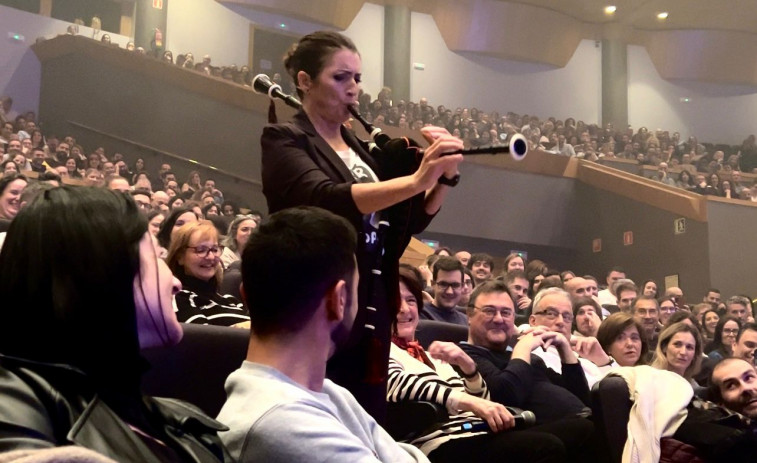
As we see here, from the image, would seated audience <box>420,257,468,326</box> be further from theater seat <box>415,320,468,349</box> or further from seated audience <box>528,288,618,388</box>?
theater seat <box>415,320,468,349</box>

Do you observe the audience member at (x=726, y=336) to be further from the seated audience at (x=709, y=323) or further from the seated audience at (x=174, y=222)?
the seated audience at (x=174, y=222)

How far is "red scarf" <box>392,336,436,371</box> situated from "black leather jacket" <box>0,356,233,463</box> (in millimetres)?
1319

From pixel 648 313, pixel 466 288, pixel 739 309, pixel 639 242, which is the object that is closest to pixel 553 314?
pixel 466 288

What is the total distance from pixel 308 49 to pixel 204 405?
60cm

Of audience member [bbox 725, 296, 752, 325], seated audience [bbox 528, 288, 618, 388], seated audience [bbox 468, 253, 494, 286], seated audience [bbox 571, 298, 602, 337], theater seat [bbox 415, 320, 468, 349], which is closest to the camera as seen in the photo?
theater seat [bbox 415, 320, 468, 349]

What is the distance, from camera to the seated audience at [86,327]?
692 millimetres

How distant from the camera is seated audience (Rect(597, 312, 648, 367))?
9.09ft

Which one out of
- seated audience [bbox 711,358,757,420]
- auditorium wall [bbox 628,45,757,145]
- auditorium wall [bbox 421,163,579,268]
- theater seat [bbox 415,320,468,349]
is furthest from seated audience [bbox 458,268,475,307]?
auditorium wall [bbox 628,45,757,145]

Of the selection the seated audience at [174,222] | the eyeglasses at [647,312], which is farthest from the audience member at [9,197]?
the eyeglasses at [647,312]

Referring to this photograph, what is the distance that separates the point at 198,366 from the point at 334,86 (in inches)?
19.7

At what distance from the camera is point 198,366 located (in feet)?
4.58

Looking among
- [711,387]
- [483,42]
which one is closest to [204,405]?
[711,387]

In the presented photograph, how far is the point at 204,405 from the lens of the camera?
140 centimetres

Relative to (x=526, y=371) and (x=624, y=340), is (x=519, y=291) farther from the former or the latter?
(x=526, y=371)
